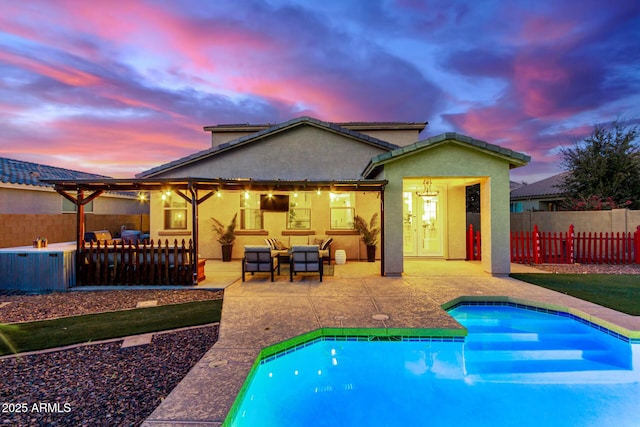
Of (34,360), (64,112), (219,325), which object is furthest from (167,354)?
(64,112)

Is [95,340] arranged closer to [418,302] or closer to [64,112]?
[418,302]

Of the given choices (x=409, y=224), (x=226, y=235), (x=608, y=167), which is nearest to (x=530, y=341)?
(x=409, y=224)

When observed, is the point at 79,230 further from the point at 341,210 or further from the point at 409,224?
the point at 409,224

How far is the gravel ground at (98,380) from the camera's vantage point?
120 inches

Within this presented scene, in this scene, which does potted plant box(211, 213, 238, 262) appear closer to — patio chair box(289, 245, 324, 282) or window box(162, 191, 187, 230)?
window box(162, 191, 187, 230)

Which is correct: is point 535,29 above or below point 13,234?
above

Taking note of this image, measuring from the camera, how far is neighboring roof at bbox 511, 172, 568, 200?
2176 cm

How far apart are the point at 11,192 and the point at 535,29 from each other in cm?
2331

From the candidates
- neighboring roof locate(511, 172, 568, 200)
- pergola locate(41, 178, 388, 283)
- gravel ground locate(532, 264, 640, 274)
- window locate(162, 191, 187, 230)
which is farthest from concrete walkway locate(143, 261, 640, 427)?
neighboring roof locate(511, 172, 568, 200)

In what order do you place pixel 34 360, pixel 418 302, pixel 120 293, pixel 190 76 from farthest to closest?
pixel 190 76 < pixel 120 293 < pixel 418 302 < pixel 34 360

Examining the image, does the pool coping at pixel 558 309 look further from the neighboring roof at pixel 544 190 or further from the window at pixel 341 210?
the neighboring roof at pixel 544 190

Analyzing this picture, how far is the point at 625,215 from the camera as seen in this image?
1316 centimetres

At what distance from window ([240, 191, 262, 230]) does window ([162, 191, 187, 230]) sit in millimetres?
2614

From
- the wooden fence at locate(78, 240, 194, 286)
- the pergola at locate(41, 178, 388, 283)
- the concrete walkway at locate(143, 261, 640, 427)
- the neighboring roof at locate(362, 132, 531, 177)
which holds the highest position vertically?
the neighboring roof at locate(362, 132, 531, 177)
